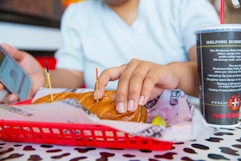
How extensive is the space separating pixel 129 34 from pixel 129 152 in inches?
28.4

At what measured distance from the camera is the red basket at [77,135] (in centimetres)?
47

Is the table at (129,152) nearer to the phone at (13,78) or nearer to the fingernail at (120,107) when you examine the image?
the fingernail at (120,107)

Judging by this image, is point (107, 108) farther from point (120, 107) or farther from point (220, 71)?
point (220, 71)

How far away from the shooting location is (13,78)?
0.84 metres

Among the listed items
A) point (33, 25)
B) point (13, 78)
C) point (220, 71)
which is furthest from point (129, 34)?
point (33, 25)

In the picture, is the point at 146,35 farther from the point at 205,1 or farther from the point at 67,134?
the point at 67,134

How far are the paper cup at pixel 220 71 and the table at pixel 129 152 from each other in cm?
8

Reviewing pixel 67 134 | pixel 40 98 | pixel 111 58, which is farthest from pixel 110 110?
pixel 111 58

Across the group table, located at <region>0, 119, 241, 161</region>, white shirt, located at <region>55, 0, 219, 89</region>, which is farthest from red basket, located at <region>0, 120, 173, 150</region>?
white shirt, located at <region>55, 0, 219, 89</region>

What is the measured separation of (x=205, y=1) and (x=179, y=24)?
0.13m

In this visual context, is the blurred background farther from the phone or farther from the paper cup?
the paper cup

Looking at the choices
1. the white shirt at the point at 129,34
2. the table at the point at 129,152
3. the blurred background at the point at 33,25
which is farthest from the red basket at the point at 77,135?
the blurred background at the point at 33,25

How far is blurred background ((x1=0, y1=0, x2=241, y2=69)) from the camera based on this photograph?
191 cm

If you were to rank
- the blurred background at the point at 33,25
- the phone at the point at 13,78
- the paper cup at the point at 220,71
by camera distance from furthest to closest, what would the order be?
the blurred background at the point at 33,25 → the phone at the point at 13,78 → the paper cup at the point at 220,71
